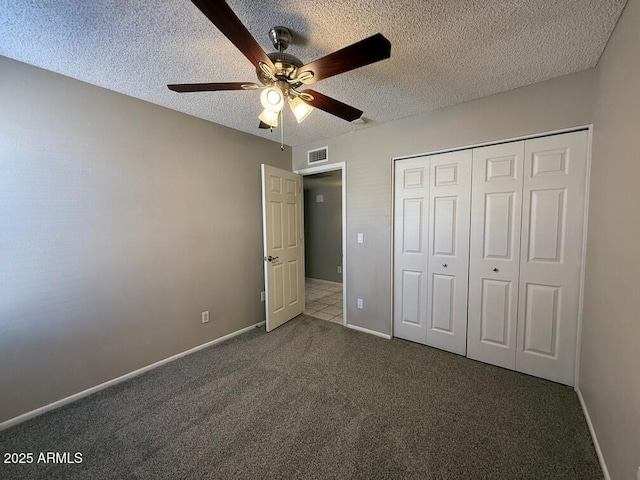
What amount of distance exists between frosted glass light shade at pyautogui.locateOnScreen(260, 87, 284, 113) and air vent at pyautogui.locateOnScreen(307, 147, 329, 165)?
1.79 metres

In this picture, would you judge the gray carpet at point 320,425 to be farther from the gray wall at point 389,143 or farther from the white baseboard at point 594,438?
the gray wall at point 389,143

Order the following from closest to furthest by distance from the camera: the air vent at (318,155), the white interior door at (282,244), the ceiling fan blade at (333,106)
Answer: the ceiling fan blade at (333,106) < the white interior door at (282,244) < the air vent at (318,155)

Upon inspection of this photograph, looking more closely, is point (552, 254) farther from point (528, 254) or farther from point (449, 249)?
point (449, 249)

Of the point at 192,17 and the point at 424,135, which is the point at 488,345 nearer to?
the point at 424,135

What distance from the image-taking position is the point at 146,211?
2.22 metres

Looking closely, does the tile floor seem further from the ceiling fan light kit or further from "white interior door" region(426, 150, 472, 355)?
the ceiling fan light kit

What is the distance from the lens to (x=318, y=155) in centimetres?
327

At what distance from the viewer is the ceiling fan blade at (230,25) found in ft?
2.85

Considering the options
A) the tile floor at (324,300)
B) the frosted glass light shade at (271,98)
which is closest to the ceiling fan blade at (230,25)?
the frosted glass light shade at (271,98)

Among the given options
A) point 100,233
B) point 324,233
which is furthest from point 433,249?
point 324,233

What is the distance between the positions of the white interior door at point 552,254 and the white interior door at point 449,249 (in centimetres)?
43

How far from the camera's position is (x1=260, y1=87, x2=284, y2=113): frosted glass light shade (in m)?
1.39

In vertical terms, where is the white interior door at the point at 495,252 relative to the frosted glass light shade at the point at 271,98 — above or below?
below

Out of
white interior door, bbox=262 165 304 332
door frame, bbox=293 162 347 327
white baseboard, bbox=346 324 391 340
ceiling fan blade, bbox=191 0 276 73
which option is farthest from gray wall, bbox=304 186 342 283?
ceiling fan blade, bbox=191 0 276 73
